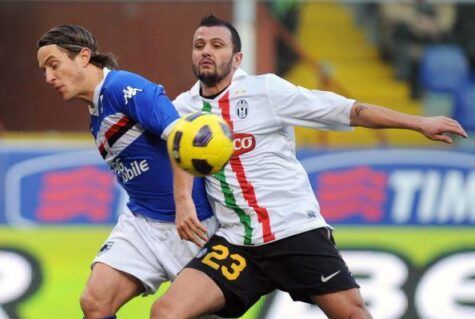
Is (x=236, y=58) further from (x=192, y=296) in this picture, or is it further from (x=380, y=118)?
Answer: (x=192, y=296)

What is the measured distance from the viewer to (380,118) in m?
6.11

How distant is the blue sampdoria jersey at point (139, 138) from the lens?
19.8ft

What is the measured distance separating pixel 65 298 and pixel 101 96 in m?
2.69

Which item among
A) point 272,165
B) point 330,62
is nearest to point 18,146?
point 272,165

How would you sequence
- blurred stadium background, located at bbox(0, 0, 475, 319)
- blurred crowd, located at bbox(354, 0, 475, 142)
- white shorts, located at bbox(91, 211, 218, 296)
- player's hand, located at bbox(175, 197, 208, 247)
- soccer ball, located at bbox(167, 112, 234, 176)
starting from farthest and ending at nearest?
blurred crowd, located at bbox(354, 0, 475, 142) < blurred stadium background, located at bbox(0, 0, 475, 319) < white shorts, located at bbox(91, 211, 218, 296) < player's hand, located at bbox(175, 197, 208, 247) < soccer ball, located at bbox(167, 112, 234, 176)

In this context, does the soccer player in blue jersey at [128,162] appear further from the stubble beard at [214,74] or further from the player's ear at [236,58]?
the player's ear at [236,58]

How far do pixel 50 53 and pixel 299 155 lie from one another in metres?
3.72

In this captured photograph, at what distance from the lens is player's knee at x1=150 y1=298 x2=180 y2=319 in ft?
19.9

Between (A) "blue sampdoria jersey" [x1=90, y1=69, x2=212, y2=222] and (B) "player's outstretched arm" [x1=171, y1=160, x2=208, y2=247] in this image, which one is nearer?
(B) "player's outstretched arm" [x1=171, y1=160, x2=208, y2=247]

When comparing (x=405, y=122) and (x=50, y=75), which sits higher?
(x=50, y=75)

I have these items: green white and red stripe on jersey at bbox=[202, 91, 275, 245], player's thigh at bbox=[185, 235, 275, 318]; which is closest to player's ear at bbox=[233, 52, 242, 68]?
green white and red stripe on jersey at bbox=[202, 91, 275, 245]

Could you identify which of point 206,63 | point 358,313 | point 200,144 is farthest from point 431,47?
point 200,144

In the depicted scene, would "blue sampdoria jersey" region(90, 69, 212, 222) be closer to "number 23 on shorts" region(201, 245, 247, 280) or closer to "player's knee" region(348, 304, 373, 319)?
"number 23 on shorts" region(201, 245, 247, 280)

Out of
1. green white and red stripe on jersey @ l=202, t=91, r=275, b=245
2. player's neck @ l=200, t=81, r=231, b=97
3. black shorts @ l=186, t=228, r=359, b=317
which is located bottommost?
black shorts @ l=186, t=228, r=359, b=317
